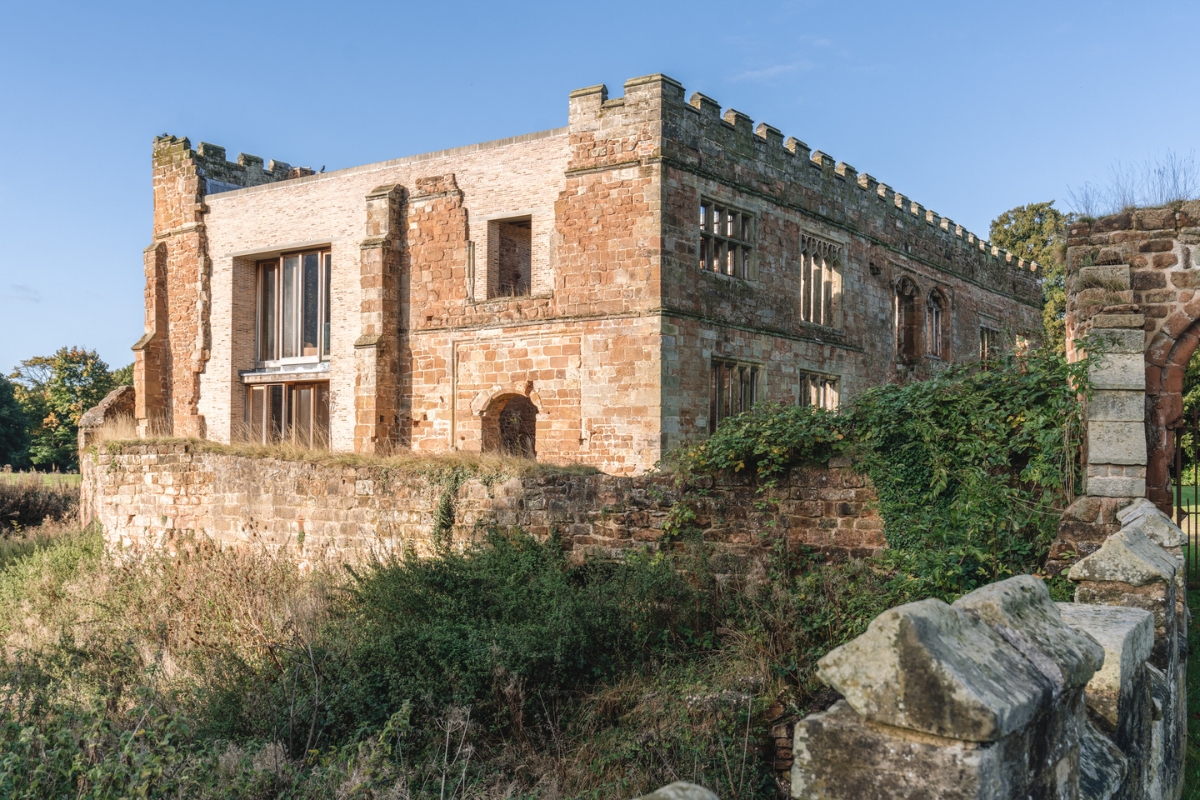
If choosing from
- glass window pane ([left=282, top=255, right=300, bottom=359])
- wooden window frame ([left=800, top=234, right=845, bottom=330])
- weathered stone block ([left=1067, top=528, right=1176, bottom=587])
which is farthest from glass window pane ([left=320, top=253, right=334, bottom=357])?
weathered stone block ([left=1067, top=528, right=1176, bottom=587])

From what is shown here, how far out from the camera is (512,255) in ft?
60.6

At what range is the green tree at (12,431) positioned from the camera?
135 ft

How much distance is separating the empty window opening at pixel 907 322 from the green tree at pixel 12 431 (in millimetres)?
37754

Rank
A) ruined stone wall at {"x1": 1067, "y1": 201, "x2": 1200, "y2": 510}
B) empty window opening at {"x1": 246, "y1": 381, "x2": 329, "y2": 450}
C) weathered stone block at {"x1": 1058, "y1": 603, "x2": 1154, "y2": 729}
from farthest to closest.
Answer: empty window opening at {"x1": 246, "y1": 381, "x2": 329, "y2": 450}, ruined stone wall at {"x1": 1067, "y1": 201, "x2": 1200, "y2": 510}, weathered stone block at {"x1": 1058, "y1": 603, "x2": 1154, "y2": 729}

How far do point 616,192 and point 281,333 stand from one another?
954 centimetres

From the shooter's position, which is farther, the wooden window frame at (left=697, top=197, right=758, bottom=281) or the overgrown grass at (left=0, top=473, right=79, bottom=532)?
the overgrown grass at (left=0, top=473, right=79, bottom=532)

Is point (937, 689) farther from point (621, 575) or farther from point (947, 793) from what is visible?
point (621, 575)

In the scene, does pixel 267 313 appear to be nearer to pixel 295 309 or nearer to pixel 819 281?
pixel 295 309

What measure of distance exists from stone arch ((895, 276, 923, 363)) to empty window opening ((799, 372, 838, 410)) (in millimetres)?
3425

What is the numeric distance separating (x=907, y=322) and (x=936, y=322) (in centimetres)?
168

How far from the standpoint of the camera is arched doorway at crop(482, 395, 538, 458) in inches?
696

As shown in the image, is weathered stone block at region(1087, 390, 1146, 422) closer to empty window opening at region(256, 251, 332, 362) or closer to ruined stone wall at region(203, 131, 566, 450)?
ruined stone wall at region(203, 131, 566, 450)

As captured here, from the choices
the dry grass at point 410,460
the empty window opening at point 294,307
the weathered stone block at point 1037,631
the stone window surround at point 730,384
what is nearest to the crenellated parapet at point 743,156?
the stone window surround at point 730,384

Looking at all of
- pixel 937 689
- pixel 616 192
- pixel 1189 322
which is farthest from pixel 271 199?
pixel 937 689
